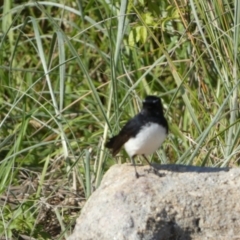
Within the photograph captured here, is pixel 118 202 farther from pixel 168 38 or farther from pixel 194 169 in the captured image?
pixel 168 38

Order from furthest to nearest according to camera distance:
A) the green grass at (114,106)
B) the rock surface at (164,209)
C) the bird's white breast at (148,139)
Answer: the green grass at (114,106) → the bird's white breast at (148,139) → the rock surface at (164,209)

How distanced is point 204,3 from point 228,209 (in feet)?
4.26

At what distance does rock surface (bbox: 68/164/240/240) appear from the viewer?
3656mm

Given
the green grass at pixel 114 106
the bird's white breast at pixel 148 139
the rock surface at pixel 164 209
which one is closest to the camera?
the rock surface at pixel 164 209

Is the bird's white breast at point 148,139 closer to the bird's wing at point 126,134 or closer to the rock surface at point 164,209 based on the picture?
the bird's wing at point 126,134

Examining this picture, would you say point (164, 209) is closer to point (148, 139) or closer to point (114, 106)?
point (148, 139)

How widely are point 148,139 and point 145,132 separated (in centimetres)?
4

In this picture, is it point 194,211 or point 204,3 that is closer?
point 194,211

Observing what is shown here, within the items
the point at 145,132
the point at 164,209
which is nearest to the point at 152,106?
the point at 145,132

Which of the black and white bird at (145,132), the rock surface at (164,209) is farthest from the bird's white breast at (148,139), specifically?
the rock surface at (164,209)

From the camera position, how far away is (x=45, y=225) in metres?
4.81

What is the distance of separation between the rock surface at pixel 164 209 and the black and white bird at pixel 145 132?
0.56 feet

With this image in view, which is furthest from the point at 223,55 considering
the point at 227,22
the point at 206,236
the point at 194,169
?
the point at 206,236

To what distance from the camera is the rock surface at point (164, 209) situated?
366 centimetres
